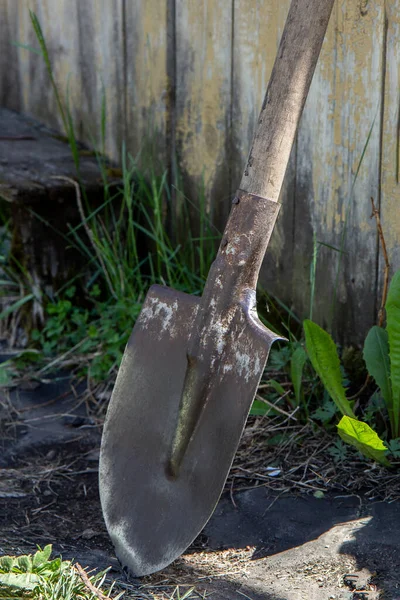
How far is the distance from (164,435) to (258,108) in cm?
120

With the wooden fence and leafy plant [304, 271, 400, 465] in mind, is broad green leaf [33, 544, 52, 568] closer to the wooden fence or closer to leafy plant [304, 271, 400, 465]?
leafy plant [304, 271, 400, 465]

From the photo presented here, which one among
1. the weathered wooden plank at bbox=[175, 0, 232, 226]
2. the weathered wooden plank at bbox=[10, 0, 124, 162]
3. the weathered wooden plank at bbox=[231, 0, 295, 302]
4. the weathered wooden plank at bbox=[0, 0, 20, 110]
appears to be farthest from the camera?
the weathered wooden plank at bbox=[0, 0, 20, 110]

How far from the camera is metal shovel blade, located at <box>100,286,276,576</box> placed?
5.45 ft

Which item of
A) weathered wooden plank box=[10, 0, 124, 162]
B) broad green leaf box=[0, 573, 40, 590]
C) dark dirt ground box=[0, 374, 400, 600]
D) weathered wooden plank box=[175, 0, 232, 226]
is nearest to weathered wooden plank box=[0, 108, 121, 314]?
weathered wooden plank box=[10, 0, 124, 162]

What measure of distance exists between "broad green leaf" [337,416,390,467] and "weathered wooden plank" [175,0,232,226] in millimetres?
1080

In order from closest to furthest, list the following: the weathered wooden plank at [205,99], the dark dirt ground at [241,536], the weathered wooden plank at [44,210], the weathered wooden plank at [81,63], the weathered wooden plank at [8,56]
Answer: the dark dirt ground at [241,536] → the weathered wooden plank at [205,99] → the weathered wooden plank at [44,210] → the weathered wooden plank at [81,63] → the weathered wooden plank at [8,56]

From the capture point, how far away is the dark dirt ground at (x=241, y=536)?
1.60 meters

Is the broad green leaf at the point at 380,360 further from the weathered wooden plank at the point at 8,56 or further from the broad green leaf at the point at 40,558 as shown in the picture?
the weathered wooden plank at the point at 8,56

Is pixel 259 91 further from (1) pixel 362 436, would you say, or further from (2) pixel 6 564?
(2) pixel 6 564

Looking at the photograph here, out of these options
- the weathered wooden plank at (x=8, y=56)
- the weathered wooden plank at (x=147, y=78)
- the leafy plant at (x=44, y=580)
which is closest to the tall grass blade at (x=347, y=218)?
the weathered wooden plank at (x=147, y=78)

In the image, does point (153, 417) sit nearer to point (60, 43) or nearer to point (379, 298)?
point (379, 298)

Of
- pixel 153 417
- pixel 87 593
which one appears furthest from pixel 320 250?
pixel 87 593

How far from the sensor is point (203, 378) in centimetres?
176

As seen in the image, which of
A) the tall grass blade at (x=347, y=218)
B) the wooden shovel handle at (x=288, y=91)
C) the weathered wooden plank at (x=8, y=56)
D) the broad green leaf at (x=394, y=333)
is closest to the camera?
the wooden shovel handle at (x=288, y=91)
